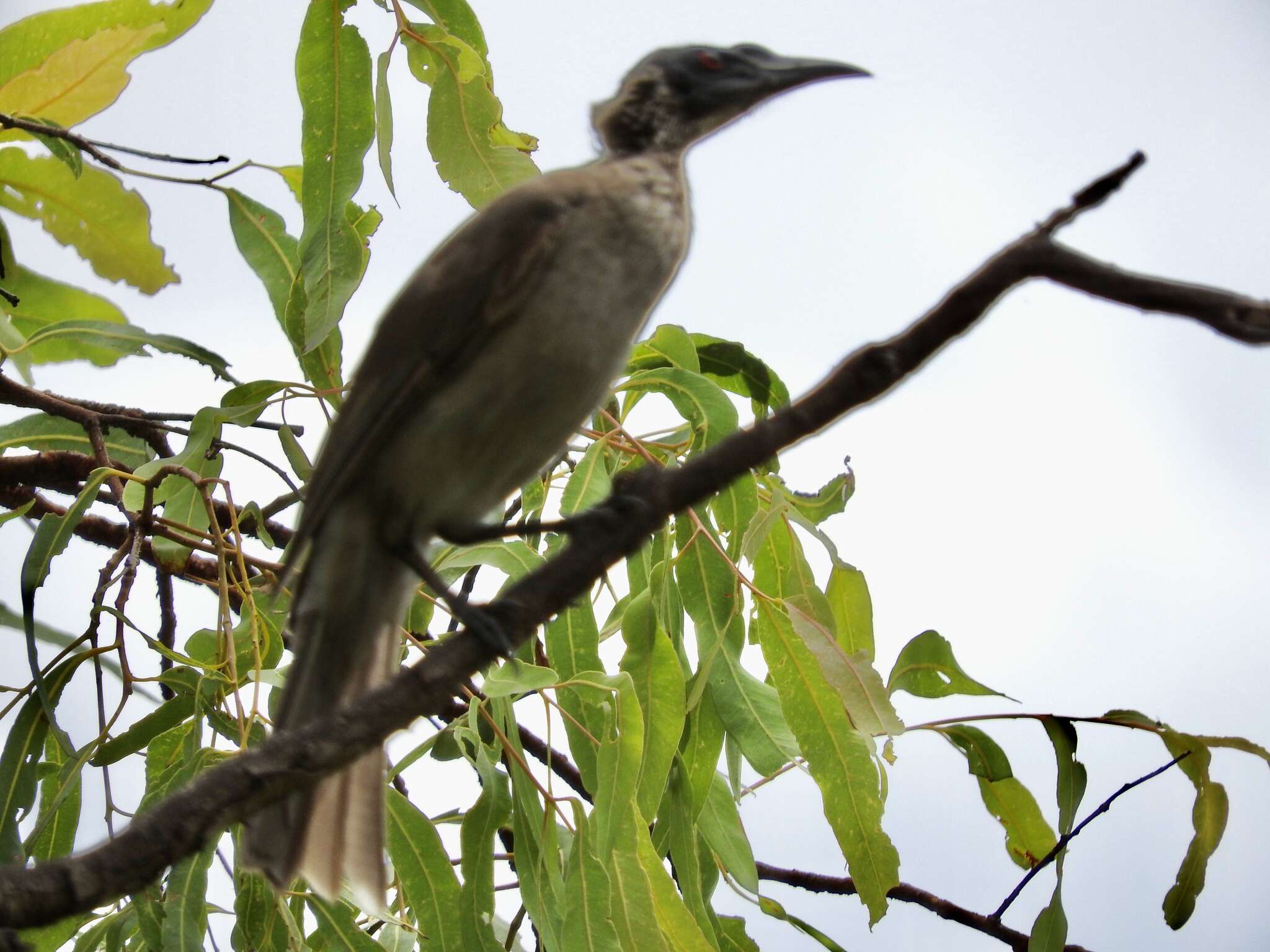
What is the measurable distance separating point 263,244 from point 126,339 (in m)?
0.40

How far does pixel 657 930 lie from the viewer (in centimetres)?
217

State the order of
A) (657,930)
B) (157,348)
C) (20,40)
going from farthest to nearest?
(20,40)
(157,348)
(657,930)

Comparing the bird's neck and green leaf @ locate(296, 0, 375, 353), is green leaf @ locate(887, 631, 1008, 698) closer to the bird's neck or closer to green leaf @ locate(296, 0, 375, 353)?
the bird's neck

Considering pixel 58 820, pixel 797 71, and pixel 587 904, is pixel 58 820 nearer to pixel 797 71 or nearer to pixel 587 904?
pixel 587 904

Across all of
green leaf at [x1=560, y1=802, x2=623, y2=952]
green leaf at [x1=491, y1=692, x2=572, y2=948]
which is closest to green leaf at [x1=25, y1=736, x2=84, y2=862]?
green leaf at [x1=491, y1=692, x2=572, y2=948]

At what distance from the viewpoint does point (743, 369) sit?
9.56 feet

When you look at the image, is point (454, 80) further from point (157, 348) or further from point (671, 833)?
point (671, 833)

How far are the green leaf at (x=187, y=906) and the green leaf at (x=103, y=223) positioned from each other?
5.41 ft

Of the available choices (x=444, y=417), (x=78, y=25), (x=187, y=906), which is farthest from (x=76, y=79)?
(x=187, y=906)

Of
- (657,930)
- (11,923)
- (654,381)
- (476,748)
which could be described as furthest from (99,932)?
A: (654,381)

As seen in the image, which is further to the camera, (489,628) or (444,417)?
(444,417)

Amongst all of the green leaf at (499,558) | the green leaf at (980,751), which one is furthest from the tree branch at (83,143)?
the green leaf at (980,751)

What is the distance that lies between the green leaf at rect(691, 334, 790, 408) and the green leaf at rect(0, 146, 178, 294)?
4.65ft

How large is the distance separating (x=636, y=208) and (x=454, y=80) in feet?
2.39
